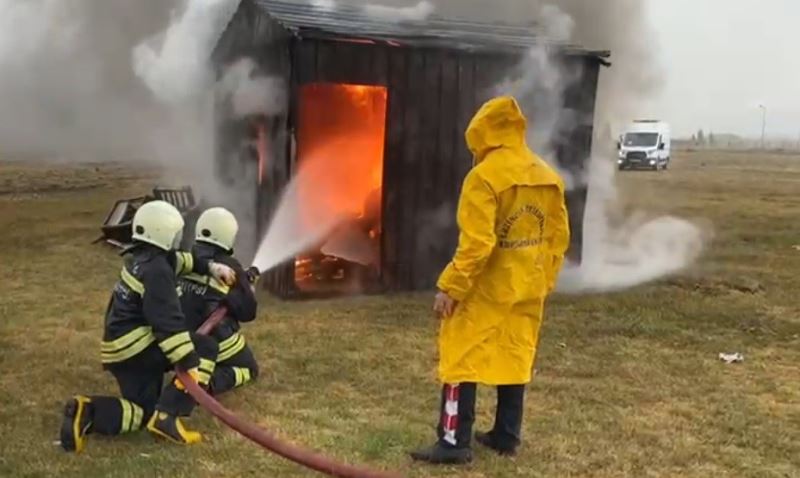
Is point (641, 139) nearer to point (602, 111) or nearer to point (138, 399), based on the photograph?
point (602, 111)

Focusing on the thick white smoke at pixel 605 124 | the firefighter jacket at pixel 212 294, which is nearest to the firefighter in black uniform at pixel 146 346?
the firefighter jacket at pixel 212 294

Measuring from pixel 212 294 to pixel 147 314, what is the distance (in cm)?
103

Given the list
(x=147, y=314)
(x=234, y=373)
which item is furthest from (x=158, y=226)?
(x=234, y=373)

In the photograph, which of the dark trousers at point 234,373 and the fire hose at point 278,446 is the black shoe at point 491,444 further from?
the dark trousers at point 234,373

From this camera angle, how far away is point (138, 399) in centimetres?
533

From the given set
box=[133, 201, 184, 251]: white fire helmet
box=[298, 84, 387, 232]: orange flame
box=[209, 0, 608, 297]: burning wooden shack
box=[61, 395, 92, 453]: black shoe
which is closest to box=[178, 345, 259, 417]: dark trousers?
box=[61, 395, 92, 453]: black shoe

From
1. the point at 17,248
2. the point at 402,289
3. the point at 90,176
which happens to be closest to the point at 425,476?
the point at 402,289

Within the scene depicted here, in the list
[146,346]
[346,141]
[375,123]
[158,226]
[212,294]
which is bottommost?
[146,346]

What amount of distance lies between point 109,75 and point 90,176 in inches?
510

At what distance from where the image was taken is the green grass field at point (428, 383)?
5.10 m

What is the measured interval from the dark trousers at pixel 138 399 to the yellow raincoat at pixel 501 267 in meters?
1.66

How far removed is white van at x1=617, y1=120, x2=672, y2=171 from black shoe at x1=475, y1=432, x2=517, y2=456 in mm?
33240

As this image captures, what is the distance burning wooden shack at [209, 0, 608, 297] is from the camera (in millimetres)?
9688

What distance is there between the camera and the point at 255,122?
33.9ft
